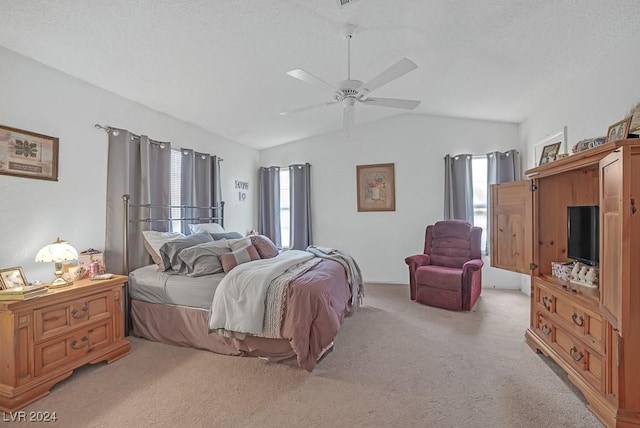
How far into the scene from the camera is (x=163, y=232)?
3721 mm

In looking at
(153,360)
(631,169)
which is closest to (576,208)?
(631,169)

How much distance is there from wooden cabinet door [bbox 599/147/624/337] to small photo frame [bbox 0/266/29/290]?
3.95 meters

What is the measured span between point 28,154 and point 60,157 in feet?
0.89

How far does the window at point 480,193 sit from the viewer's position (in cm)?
509

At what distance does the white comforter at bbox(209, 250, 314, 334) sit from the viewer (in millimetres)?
2582

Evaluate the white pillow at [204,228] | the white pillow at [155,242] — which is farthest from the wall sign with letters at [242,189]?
the white pillow at [155,242]

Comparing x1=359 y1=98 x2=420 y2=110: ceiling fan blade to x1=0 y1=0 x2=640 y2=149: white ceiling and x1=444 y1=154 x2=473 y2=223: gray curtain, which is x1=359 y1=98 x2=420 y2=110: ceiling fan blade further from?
x1=444 y1=154 x2=473 y2=223: gray curtain

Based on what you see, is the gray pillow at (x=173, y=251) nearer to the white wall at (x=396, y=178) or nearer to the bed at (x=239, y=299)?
the bed at (x=239, y=299)

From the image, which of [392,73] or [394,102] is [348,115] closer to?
[394,102]

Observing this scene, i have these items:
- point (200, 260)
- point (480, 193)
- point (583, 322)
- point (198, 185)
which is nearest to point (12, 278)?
point (200, 260)

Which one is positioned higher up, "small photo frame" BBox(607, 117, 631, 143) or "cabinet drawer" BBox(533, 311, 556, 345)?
"small photo frame" BBox(607, 117, 631, 143)

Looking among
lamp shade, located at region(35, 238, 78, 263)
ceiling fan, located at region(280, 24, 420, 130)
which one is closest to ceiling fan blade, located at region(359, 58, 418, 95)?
ceiling fan, located at region(280, 24, 420, 130)

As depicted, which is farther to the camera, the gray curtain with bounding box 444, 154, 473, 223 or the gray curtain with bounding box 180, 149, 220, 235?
the gray curtain with bounding box 444, 154, 473, 223

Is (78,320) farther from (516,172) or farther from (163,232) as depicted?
(516,172)
